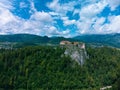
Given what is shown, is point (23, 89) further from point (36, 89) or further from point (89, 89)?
point (89, 89)

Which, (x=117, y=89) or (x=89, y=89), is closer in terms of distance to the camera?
(x=117, y=89)

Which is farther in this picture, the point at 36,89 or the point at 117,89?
the point at 36,89

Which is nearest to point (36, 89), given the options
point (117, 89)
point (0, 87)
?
point (0, 87)

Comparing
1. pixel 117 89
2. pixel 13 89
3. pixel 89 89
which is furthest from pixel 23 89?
pixel 117 89

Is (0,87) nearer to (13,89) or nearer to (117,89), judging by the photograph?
(13,89)

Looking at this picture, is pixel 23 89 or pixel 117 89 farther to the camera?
pixel 23 89

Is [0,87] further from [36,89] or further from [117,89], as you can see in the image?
[117,89]

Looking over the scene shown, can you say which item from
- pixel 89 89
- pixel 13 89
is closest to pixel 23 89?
pixel 13 89
